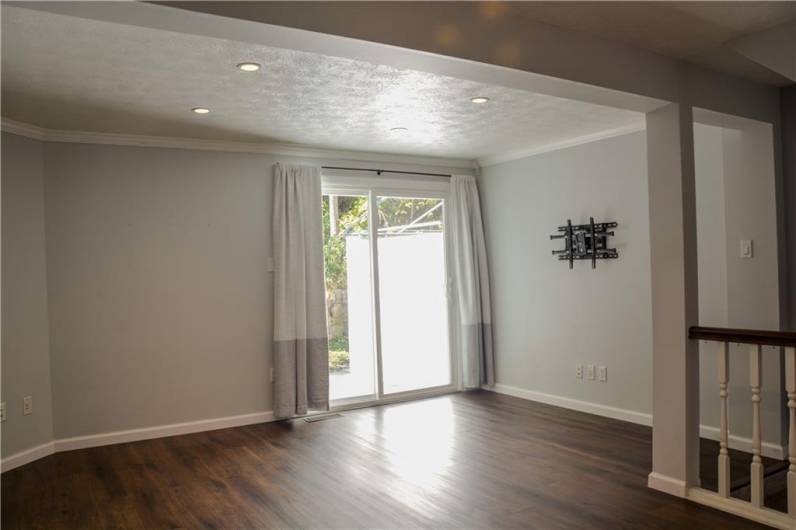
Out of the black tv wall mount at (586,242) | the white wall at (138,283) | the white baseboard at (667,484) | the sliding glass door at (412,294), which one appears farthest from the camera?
the sliding glass door at (412,294)

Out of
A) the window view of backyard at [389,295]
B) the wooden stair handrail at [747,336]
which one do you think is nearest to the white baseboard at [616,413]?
the window view of backyard at [389,295]

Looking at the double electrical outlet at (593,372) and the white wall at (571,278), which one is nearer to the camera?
the white wall at (571,278)

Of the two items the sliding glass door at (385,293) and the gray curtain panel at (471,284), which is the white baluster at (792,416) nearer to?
the gray curtain panel at (471,284)

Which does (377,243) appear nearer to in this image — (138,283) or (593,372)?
(138,283)

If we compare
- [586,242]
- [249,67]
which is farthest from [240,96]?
[586,242]

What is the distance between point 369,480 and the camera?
12.1 ft

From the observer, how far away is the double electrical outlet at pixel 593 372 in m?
5.15

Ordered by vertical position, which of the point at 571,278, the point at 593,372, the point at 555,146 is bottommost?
the point at 593,372

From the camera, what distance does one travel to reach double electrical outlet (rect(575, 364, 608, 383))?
16.9 feet

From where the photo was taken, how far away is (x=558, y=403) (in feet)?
18.3

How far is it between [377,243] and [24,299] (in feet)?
9.80

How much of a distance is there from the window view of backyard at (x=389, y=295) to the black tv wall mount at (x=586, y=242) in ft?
4.46

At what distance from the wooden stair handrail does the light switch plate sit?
1114 mm

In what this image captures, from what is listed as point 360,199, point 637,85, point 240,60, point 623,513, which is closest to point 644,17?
point 637,85
